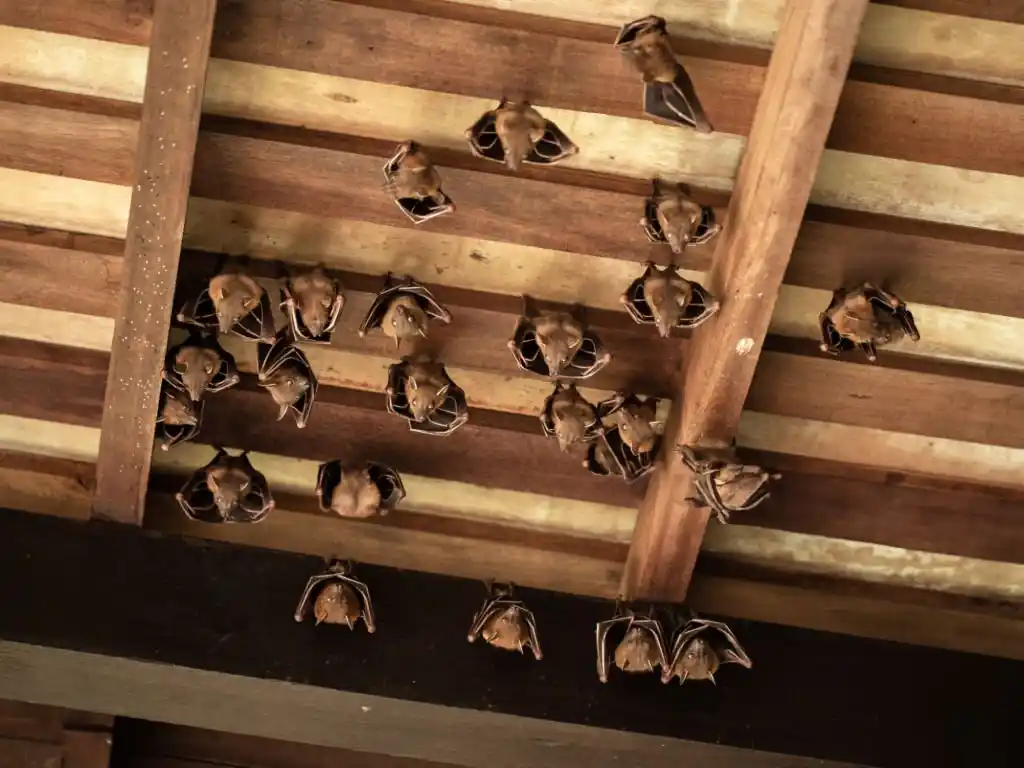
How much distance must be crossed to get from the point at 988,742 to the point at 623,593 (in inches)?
50.0

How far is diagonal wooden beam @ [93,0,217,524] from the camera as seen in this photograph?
2.56m

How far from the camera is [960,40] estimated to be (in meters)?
2.84

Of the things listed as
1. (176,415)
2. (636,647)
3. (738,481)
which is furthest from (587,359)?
(176,415)

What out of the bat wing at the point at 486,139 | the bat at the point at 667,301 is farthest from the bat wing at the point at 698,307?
the bat wing at the point at 486,139

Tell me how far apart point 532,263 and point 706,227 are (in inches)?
22.5

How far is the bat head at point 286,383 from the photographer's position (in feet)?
9.69

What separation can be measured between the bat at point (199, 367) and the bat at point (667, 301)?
123 centimetres

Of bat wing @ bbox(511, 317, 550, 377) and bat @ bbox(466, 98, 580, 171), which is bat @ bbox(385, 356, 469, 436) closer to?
bat wing @ bbox(511, 317, 550, 377)

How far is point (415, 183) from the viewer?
2.75m

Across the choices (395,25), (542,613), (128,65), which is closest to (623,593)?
(542,613)

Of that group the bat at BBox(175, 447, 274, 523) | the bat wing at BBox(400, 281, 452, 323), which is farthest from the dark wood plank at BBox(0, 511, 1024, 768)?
the bat wing at BBox(400, 281, 452, 323)

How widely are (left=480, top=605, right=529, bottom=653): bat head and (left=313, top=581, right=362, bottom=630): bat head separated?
415mm

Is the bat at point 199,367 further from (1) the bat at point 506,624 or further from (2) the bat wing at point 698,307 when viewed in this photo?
(2) the bat wing at point 698,307

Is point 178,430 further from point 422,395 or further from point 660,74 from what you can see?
point 660,74
